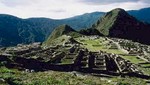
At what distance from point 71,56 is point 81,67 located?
1813 centimetres

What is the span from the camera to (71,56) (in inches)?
4525

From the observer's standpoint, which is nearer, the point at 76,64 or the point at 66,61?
the point at 76,64

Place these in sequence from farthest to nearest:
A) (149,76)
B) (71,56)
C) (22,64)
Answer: (71,56), (149,76), (22,64)

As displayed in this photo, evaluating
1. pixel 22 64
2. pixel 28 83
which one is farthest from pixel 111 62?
pixel 28 83

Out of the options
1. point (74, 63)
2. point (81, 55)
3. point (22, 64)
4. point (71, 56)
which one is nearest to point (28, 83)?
point (22, 64)

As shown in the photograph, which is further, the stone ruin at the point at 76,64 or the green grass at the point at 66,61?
the green grass at the point at 66,61

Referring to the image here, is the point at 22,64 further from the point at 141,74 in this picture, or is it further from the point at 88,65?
the point at 141,74

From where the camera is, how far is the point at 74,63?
3979 inches

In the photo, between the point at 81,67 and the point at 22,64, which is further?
the point at 81,67

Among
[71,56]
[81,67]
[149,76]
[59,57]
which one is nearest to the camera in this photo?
[149,76]

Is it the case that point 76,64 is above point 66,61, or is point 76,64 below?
below

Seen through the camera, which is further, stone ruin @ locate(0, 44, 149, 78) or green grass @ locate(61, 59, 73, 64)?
green grass @ locate(61, 59, 73, 64)

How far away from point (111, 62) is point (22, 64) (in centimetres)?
3683

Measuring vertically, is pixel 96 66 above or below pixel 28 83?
below
